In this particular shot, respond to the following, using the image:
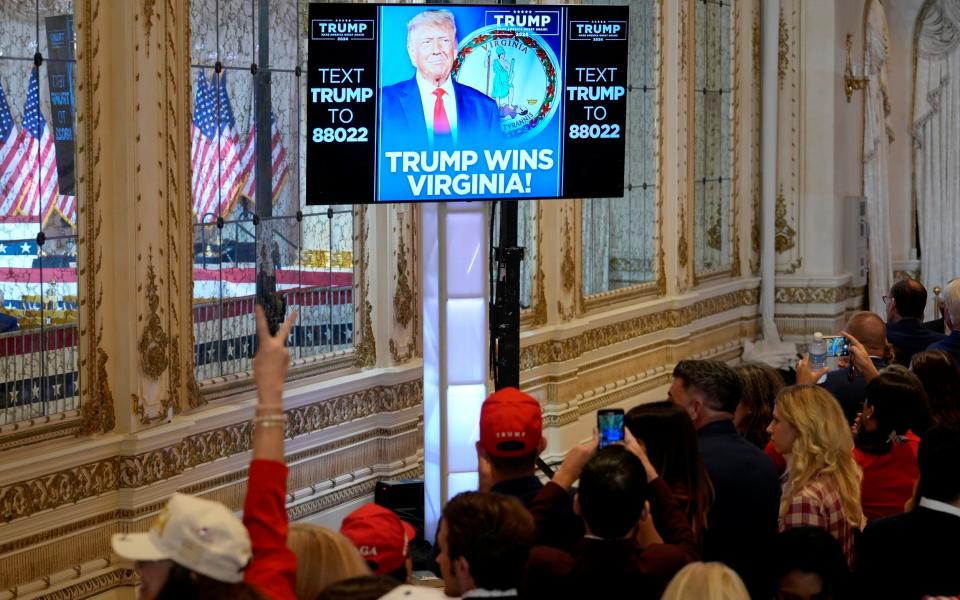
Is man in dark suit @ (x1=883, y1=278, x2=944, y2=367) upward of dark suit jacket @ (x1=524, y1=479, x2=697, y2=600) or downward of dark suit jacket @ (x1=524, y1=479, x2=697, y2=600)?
upward

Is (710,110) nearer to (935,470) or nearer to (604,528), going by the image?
(935,470)

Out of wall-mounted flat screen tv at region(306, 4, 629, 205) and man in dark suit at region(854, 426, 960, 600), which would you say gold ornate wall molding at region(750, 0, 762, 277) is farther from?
man in dark suit at region(854, 426, 960, 600)

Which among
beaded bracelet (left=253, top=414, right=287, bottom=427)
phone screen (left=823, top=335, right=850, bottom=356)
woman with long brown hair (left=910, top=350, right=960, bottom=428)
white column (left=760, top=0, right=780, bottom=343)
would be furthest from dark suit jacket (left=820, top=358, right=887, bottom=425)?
white column (left=760, top=0, right=780, bottom=343)

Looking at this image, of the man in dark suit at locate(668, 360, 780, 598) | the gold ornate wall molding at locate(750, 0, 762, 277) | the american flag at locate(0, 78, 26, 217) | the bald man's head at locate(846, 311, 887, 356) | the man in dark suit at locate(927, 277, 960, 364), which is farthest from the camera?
the gold ornate wall molding at locate(750, 0, 762, 277)

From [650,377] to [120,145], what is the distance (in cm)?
509

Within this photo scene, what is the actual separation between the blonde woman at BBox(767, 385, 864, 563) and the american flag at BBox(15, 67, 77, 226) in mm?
2505

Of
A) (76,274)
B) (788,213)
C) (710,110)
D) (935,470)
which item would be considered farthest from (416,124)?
(788,213)

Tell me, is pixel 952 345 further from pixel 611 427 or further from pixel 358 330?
pixel 611 427

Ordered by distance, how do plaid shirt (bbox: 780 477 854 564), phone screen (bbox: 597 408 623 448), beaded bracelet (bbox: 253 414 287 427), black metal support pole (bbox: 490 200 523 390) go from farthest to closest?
black metal support pole (bbox: 490 200 523 390) → plaid shirt (bbox: 780 477 854 564) → phone screen (bbox: 597 408 623 448) → beaded bracelet (bbox: 253 414 287 427)

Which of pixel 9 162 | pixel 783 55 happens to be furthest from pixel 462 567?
pixel 783 55

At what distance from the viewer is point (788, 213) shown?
11133 mm

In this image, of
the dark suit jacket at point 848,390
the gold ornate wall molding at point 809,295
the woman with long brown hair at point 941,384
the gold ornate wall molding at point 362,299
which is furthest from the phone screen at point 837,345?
the gold ornate wall molding at point 809,295

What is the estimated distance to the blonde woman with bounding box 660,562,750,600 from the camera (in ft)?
8.54

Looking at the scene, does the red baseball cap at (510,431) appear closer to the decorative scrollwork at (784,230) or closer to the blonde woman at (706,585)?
the blonde woman at (706,585)
